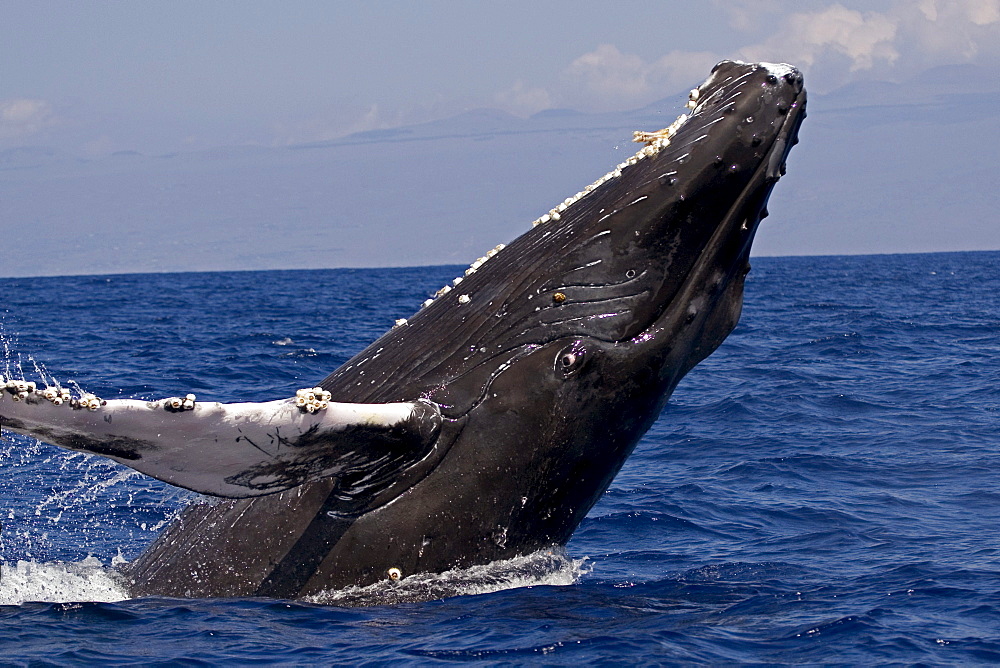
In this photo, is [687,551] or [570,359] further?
[687,551]

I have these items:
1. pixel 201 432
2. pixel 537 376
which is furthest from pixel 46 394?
pixel 537 376

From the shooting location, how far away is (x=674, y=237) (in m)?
8.35

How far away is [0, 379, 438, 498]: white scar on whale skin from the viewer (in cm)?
656

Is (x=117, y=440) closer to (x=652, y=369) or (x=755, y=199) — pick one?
(x=652, y=369)

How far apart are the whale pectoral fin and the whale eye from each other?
1391 mm

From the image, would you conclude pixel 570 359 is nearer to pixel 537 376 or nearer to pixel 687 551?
pixel 537 376

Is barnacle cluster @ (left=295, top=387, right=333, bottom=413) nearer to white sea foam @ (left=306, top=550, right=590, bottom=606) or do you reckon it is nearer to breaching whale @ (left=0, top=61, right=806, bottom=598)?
breaching whale @ (left=0, top=61, right=806, bottom=598)

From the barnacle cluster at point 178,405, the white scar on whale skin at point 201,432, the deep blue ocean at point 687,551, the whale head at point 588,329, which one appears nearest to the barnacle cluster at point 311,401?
the white scar on whale skin at point 201,432

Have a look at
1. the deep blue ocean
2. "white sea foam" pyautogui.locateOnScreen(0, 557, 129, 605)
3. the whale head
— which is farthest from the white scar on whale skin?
"white sea foam" pyautogui.locateOnScreen(0, 557, 129, 605)

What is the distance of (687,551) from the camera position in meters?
11.9

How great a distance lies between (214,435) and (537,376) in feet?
7.78

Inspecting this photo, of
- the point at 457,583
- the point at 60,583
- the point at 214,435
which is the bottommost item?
the point at 60,583

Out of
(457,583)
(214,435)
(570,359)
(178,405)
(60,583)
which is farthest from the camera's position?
(60,583)

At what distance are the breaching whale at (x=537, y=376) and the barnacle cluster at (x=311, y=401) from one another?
925 millimetres
